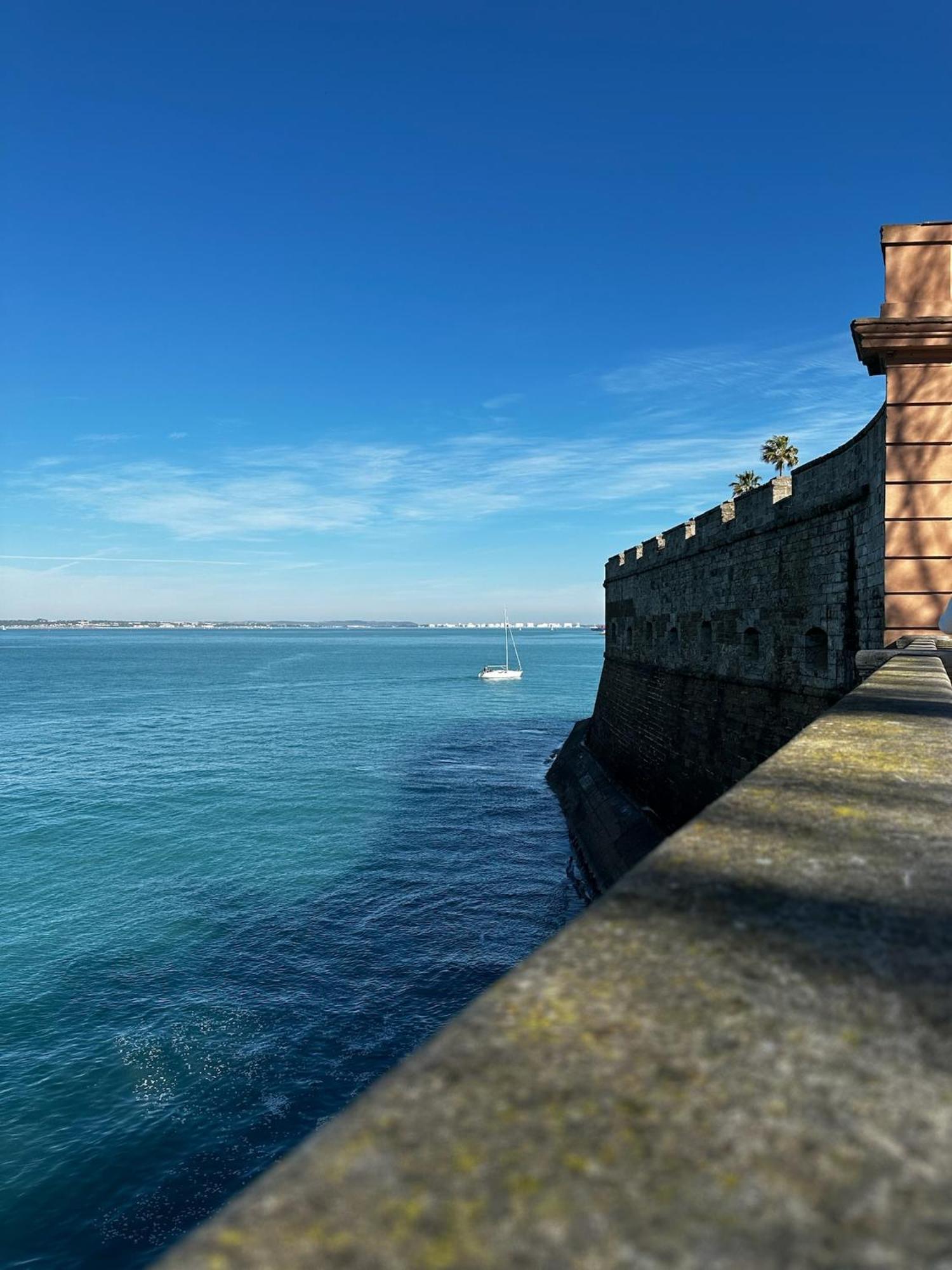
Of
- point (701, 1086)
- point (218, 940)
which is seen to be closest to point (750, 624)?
point (218, 940)

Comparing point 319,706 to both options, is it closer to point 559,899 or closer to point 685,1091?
point 559,899

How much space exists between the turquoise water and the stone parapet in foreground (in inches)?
462

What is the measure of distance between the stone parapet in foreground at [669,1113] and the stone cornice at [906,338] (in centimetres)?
1114

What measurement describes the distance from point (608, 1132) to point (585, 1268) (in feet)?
0.74

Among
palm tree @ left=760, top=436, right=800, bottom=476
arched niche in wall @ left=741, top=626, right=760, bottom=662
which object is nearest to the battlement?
arched niche in wall @ left=741, top=626, right=760, bottom=662

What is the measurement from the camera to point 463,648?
631 feet

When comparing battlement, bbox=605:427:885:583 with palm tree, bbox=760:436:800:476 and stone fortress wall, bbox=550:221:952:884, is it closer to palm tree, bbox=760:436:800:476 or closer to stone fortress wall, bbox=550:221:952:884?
stone fortress wall, bbox=550:221:952:884

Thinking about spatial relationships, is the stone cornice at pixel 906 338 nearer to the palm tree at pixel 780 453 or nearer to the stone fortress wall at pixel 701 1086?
the stone fortress wall at pixel 701 1086

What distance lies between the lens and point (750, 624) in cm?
1647

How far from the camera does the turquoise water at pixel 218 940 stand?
11.6 m

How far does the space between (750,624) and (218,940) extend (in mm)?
14247

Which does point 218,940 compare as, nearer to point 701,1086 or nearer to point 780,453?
point 701,1086

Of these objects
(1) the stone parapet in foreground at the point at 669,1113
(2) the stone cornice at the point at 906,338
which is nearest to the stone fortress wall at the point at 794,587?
(2) the stone cornice at the point at 906,338

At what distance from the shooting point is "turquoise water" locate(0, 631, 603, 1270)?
11562 mm
